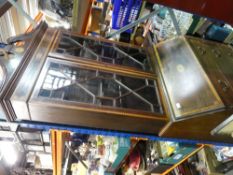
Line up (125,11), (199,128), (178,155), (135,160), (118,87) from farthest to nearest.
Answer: (135,160), (125,11), (178,155), (118,87), (199,128)

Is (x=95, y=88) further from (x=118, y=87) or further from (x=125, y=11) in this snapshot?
Answer: (x=125, y=11)

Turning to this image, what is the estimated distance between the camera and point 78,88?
1591 mm

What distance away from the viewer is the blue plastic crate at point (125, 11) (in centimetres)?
231

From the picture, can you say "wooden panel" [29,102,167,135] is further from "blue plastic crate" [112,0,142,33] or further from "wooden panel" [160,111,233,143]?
"blue plastic crate" [112,0,142,33]

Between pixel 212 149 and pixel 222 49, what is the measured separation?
1.20 m

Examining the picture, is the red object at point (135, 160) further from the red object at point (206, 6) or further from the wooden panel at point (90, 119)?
the red object at point (206, 6)

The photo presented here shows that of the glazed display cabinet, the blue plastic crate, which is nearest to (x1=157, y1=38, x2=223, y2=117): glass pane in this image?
the glazed display cabinet

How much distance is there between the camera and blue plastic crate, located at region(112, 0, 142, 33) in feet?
7.59

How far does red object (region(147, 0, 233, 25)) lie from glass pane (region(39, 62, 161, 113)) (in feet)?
2.69

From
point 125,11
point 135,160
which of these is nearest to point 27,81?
point 125,11

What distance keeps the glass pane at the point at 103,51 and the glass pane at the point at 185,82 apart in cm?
A: 28

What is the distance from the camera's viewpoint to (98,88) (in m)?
1.67

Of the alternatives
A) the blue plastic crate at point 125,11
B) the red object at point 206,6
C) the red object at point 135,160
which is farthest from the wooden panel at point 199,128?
the blue plastic crate at point 125,11

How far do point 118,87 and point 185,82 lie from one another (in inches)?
23.9
